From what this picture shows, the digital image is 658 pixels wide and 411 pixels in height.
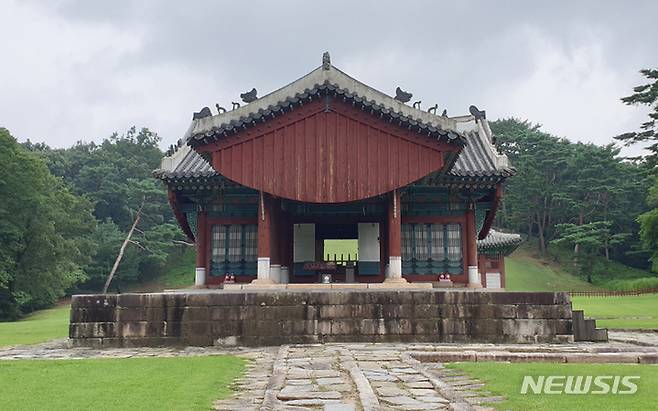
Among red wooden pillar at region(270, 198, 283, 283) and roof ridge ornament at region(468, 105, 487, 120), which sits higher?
roof ridge ornament at region(468, 105, 487, 120)

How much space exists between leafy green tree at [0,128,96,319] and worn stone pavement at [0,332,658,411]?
30.3 m

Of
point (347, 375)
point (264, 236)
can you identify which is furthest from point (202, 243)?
point (347, 375)

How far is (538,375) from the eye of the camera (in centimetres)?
873

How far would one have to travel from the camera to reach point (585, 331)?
1546 centimetres

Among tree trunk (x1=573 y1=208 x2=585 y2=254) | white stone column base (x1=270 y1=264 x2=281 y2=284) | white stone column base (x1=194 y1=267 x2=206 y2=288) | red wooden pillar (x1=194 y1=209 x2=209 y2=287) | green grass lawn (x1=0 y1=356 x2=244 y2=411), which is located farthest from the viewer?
tree trunk (x1=573 y1=208 x2=585 y2=254)

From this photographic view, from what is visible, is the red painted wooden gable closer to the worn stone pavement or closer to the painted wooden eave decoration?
the painted wooden eave decoration

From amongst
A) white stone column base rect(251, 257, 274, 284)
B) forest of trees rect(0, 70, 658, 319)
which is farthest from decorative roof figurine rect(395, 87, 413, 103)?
forest of trees rect(0, 70, 658, 319)

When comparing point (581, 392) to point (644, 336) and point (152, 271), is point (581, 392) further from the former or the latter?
point (152, 271)

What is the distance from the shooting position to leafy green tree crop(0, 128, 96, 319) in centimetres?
4075

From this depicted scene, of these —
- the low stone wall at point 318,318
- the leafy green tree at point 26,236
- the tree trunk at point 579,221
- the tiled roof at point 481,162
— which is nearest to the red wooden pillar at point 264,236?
the low stone wall at point 318,318

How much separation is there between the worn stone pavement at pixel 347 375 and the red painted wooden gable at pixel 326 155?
5.08 meters

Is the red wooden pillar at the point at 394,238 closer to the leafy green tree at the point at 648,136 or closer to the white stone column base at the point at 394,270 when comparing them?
the white stone column base at the point at 394,270

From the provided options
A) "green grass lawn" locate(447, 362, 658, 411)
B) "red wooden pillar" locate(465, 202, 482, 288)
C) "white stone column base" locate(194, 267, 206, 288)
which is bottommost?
"green grass lawn" locate(447, 362, 658, 411)

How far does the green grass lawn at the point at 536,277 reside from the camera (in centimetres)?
6219
